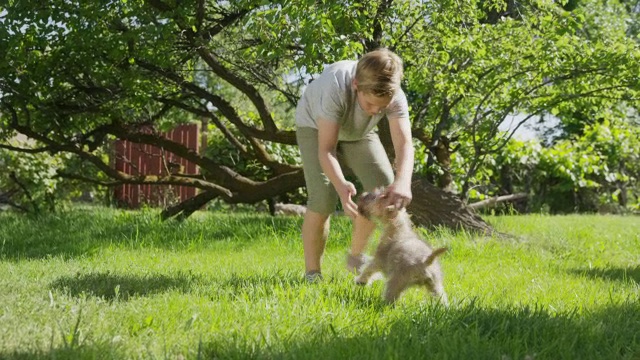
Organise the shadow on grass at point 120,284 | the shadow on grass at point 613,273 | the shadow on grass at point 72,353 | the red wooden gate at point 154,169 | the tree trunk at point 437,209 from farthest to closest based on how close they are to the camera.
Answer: the red wooden gate at point 154,169, the tree trunk at point 437,209, the shadow on grass at point 613,273, the shadow on grass at point 120,284, the shadow on grass at point 72,353

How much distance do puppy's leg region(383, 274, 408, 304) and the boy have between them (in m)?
0.37

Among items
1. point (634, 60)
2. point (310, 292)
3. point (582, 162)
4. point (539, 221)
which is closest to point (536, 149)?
point (582, 162)

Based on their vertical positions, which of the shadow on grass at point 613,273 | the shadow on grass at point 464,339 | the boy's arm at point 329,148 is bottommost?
the shadow on grass at point 613,273

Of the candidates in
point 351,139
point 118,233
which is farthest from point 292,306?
point 118,233

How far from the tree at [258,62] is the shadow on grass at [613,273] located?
2097mm

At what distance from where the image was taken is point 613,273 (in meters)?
5.41

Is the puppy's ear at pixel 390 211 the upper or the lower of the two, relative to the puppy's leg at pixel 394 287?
upper

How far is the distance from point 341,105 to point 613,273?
8.81ft

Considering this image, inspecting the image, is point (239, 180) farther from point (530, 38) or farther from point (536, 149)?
point (536, 149)

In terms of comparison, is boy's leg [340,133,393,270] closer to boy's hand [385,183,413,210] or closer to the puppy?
the puppy

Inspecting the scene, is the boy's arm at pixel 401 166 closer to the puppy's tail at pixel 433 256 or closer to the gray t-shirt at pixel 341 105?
the gray t-shirt at pixel 341 105

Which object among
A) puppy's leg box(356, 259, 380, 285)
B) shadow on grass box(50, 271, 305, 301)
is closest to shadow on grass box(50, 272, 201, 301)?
shadow on grass box(50, 271, 305, 301)

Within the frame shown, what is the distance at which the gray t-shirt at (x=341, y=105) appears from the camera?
13.5 feet

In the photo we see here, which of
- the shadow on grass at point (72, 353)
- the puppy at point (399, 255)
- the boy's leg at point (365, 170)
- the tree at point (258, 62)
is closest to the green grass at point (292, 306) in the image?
the shadow on grass at point (72, 353)
